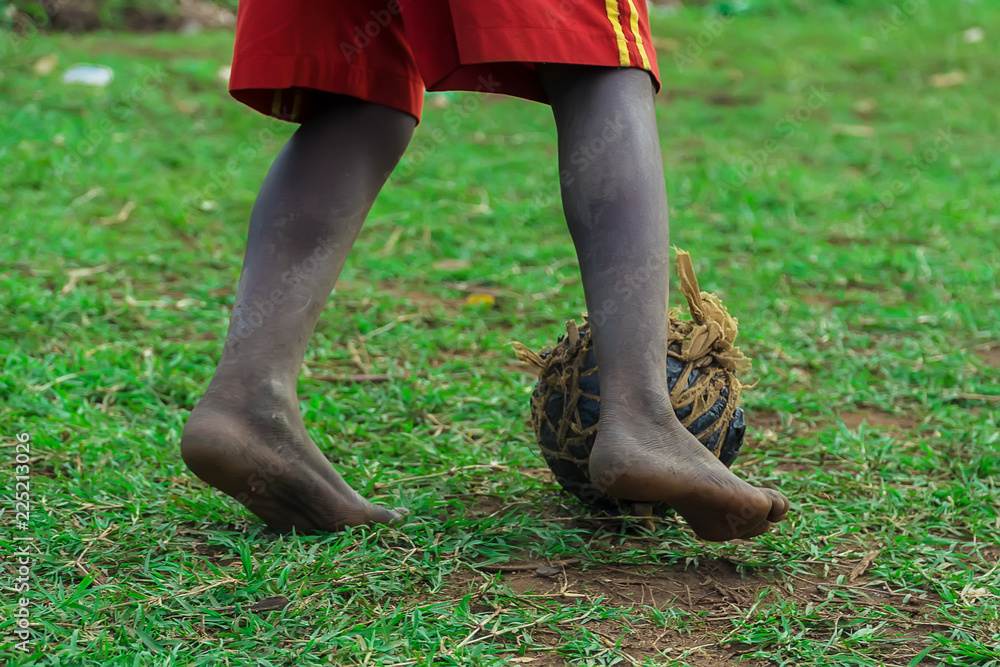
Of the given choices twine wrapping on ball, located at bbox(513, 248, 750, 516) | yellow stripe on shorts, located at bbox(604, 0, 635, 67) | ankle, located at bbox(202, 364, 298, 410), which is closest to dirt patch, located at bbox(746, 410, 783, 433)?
twine wrapping on ball, located at bbox(513, 248, 750, 516)

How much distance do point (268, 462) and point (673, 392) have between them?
0.69 meters

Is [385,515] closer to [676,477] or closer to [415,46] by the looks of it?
[676,477]

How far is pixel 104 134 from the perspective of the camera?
15.1 feet

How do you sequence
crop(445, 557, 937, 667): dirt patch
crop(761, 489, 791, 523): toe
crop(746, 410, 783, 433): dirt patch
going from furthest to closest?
1. crop(746, 410, 783, 433): dirt patch
2. crop(761, 489, 791, 523): toe
3. crop(445, 557, 937, 667): dirt patch

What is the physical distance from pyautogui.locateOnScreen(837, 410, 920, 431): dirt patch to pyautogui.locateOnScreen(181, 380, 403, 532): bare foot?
120 centimetres

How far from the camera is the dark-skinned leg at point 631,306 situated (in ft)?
5.01

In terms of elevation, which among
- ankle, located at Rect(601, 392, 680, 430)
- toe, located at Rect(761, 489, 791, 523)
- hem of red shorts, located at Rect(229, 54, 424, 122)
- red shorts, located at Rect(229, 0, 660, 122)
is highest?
red shorts, located at Rect(229, 0, 660, 122)

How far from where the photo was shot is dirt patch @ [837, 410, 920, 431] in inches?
93.5

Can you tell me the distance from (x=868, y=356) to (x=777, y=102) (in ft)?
11.9

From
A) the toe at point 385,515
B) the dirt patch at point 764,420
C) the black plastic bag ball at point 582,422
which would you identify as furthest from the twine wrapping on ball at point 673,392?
the dirt patch at point 764,420

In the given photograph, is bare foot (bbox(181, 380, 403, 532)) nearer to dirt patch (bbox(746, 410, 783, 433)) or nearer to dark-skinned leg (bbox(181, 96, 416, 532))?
dark-skinned leg (bbox(181, 96, 416, 532))

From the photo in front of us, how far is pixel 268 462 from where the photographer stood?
5.45ft

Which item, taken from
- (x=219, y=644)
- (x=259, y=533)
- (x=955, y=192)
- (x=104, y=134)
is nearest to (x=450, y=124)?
(x=104, y=134)

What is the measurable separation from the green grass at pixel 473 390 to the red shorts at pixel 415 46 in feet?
2.51
